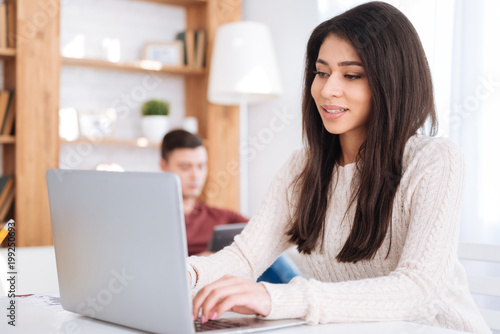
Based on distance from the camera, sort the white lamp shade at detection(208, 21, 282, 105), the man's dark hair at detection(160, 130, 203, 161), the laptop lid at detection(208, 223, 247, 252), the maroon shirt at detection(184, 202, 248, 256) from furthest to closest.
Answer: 1. the white lamp shade at detection(208, 21, 282, 105)
2. the man's dark hair at detection(160, 130, 203, 161)
3. the maroon shirt at detection(184, 202, 248, 256)
4. the laptop lid at detection(208, 223, 247, 252)

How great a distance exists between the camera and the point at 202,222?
113 inches

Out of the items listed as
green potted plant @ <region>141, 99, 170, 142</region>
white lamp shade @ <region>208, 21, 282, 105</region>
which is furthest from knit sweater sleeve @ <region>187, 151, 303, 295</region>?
green potted plant @ <region>141, 99, 170, 142</region>

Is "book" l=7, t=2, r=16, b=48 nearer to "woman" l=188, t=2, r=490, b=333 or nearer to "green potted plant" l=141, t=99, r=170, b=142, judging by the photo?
"green potted plant" l=141, t=99, r=170, b=142

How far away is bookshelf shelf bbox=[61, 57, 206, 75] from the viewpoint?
3355 millimetres

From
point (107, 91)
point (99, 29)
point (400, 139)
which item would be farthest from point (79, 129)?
point (400, 139)

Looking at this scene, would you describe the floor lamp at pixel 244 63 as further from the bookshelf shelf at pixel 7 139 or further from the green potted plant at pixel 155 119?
the bookshelf shelf at pixel 7 139

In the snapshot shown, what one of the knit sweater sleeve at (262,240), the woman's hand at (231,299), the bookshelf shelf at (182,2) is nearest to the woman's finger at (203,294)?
the woman's hand at (231,299)

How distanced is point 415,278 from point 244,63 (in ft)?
7.84

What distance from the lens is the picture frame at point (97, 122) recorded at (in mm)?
3410

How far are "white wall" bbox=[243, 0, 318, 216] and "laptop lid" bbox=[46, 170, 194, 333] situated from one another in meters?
2.53

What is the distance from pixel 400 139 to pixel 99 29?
108 inches

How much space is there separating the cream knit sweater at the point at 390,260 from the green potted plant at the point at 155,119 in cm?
210

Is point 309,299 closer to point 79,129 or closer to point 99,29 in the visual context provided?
point 79,129

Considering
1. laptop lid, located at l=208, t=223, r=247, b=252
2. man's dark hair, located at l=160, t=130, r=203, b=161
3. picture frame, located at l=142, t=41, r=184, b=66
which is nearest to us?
laptop lid, located at l=208, t=223, r=247, b=252
